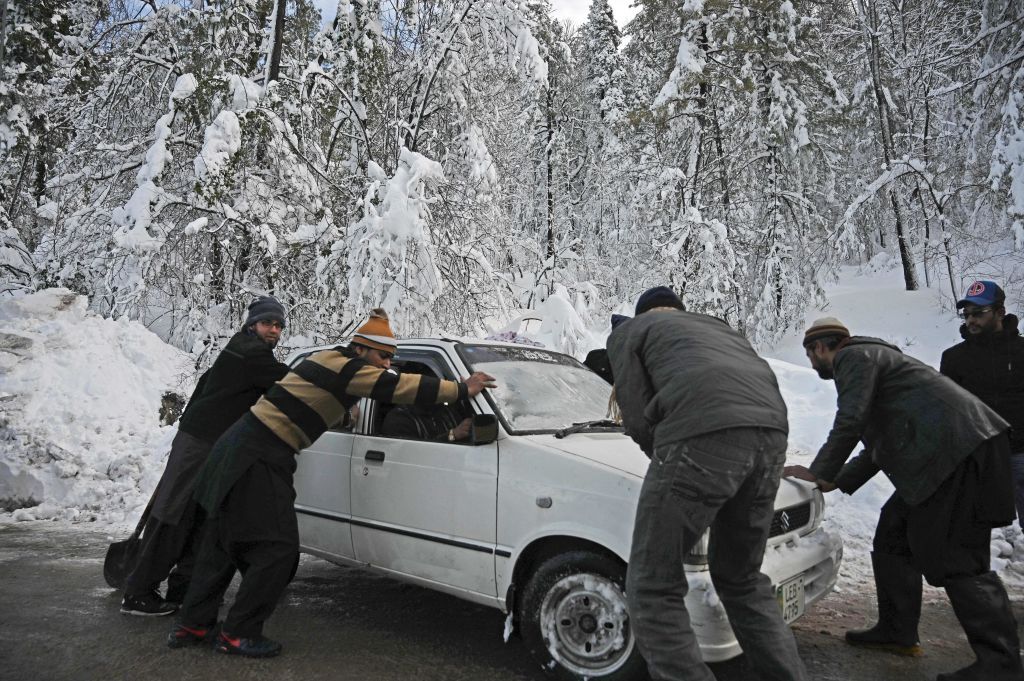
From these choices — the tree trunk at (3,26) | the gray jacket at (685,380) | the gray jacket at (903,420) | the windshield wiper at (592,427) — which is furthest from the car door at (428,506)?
the tree trunk at (3,26)

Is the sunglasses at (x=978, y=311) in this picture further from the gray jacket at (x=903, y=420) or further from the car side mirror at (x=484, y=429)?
the car side mirror at (x=484, y=429)

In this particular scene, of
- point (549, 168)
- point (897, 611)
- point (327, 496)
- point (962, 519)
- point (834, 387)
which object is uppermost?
point (549, 168)

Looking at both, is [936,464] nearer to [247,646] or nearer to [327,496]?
[327,496]

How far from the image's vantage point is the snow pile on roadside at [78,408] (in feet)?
23.8

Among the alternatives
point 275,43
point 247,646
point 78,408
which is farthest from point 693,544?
point 275,43

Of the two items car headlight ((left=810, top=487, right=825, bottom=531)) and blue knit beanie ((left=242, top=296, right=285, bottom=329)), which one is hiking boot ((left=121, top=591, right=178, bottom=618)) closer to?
blue knit beanie ((left=242, top=296, right=285, bottom=329))

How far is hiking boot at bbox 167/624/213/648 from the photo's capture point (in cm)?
381

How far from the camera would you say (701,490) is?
8.68 feet

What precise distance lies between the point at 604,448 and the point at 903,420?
1.57m

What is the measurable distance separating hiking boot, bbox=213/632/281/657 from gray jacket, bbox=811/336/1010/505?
3.17 metres

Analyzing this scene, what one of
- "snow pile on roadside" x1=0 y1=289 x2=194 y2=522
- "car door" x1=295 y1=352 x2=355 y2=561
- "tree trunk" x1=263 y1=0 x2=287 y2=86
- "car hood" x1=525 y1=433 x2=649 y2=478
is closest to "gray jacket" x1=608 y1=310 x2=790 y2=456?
"car hood" x1=525 y1=433 x2=649 y2=478

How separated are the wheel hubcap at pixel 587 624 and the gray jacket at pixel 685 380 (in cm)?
75

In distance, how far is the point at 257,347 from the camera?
14.1ft

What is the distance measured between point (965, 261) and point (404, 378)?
13710 millimetres
